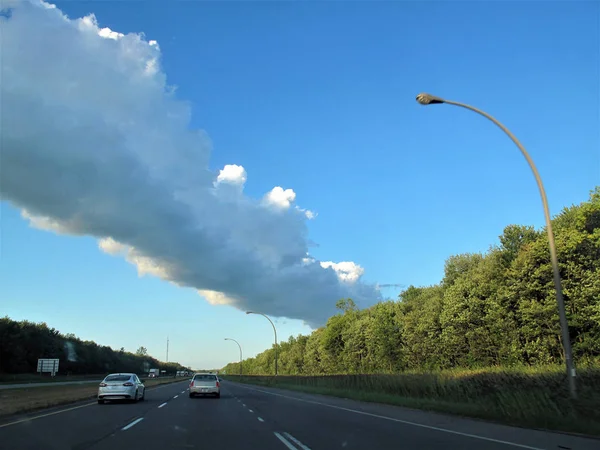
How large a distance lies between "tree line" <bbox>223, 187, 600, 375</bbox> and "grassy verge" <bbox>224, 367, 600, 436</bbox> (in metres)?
11.6

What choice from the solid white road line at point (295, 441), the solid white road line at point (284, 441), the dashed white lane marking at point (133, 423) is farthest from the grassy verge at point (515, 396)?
the dashed white lane marking at point (133, 423)

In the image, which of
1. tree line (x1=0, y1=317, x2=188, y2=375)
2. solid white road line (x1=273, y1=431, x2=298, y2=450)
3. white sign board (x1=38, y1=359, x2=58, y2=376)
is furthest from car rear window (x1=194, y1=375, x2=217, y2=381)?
tree line (x1=0, y1=317, x2=188, y2=375)

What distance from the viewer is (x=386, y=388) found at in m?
37.3

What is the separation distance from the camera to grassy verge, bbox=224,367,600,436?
15105 millimetres

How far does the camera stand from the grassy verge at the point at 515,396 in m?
15.1

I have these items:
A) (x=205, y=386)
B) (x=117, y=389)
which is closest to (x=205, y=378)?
(x=205, y=386)

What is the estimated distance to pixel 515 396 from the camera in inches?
789

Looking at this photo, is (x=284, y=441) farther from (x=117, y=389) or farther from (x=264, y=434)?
(x=117, y=389)

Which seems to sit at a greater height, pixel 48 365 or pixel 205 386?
pixel 48 365

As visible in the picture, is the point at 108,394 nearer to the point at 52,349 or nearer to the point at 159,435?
the point at 159,435

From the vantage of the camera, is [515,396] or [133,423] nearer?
[133,423]

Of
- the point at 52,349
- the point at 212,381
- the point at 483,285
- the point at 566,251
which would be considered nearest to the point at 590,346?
the point at 566,251

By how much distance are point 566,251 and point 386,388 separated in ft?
63.3

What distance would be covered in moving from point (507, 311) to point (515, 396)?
29.0m
